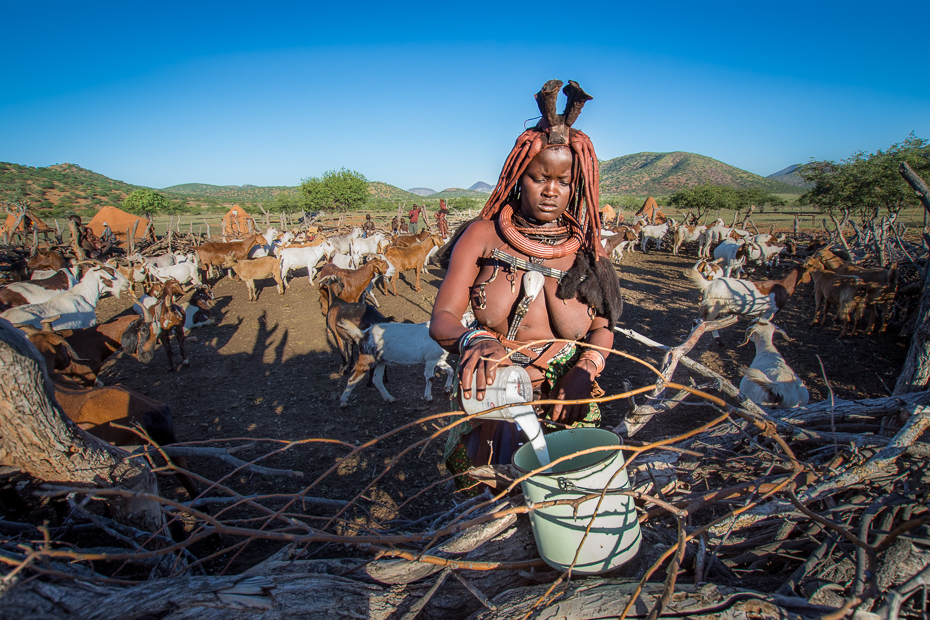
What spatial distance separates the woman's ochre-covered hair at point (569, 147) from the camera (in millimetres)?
2000

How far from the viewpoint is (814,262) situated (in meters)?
10.4

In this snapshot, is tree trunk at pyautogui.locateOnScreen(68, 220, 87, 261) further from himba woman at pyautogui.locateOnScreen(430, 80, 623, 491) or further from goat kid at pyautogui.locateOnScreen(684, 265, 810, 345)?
goat kid at pyautogui.locateOnScreen(684, 265, 810, 345)

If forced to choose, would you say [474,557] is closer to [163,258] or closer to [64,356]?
[64,356]

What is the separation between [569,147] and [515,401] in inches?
52.0

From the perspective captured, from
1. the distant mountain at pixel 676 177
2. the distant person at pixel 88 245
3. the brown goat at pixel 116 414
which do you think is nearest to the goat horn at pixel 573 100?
the brown goat at pixel 116 414

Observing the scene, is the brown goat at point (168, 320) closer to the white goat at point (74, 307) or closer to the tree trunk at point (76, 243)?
the white goat at point (74, 307)

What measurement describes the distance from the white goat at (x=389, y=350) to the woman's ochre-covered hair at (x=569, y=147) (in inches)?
169

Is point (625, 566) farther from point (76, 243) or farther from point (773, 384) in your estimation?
point (76, 243)

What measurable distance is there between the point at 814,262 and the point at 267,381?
43.2ft

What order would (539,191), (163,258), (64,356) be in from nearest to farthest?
(539,191)
(64,356)
(163,258)

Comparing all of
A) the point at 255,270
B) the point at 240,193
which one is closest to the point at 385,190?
the point at 240,193

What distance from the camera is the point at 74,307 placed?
8.51 m

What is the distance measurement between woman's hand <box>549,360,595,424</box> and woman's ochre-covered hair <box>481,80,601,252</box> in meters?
0.67

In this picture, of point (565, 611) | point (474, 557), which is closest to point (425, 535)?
point (474, 557)
